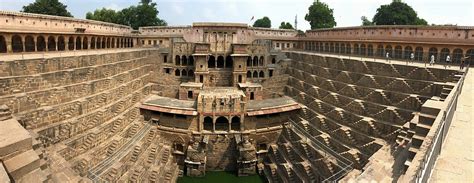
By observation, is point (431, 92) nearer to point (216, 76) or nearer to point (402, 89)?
point (402, 89)

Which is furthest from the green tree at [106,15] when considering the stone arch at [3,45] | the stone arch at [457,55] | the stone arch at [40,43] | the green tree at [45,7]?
the stone arch at [457,55]

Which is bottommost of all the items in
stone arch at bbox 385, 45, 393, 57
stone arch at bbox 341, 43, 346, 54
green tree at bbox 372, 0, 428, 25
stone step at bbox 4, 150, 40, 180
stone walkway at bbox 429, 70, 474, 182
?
stone step at bbox 4, 150, 40, 180

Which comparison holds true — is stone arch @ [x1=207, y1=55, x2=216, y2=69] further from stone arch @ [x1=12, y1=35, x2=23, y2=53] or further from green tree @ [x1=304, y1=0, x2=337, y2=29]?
green tree @ [x1=304, y1=0, x2=337, y2=29]

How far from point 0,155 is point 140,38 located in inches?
1857

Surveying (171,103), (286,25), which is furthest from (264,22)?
(171,103)

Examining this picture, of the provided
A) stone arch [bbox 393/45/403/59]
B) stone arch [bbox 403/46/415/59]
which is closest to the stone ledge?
stone arch [bbox 403/46/415/59]

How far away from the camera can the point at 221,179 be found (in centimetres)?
2855

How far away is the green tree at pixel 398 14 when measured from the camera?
57.8m

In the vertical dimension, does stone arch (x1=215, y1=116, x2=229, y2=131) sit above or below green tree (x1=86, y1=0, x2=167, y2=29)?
below

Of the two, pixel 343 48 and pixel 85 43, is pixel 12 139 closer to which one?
pixel 85 43

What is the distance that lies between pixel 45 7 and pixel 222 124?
46.2m

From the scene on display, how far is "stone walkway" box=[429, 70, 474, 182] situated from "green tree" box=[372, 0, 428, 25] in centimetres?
4882

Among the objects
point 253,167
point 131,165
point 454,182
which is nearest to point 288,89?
point 253,167

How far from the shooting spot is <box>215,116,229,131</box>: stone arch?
101 ft
